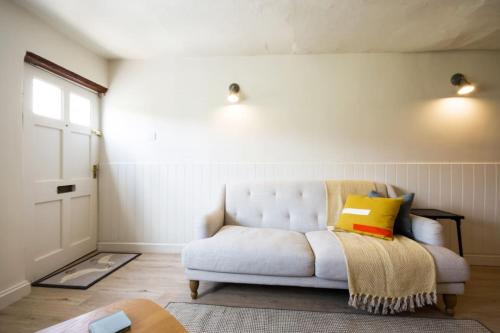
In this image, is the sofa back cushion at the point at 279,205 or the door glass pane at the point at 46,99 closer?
the door glass pane at the point at 46,99

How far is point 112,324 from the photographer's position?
89 cm

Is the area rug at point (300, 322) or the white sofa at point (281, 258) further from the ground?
the white sofa at point (281, 258)

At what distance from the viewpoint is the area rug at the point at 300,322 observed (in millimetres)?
1431

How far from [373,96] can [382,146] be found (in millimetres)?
561

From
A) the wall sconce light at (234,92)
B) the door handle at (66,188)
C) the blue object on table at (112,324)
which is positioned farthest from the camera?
the wall sconce light at (234,92)

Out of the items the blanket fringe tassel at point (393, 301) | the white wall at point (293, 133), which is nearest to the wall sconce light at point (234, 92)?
the white wall at point (293, 133)

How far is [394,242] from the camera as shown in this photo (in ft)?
5.56

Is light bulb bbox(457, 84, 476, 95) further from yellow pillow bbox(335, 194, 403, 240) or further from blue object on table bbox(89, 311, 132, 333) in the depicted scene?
blue object on table bbox(89, 311, 132, 333)

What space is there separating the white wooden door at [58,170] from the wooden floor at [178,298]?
460 millimetres

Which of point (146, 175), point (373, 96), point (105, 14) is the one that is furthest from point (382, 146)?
point (105, 14)

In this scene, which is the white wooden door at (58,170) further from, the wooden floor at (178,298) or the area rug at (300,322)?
the area rug at (300,322)

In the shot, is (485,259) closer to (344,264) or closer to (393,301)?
(393,301)

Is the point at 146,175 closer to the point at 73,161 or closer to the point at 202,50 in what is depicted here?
the point at 73,161

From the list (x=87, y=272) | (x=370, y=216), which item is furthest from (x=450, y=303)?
(x=87, y=272)
